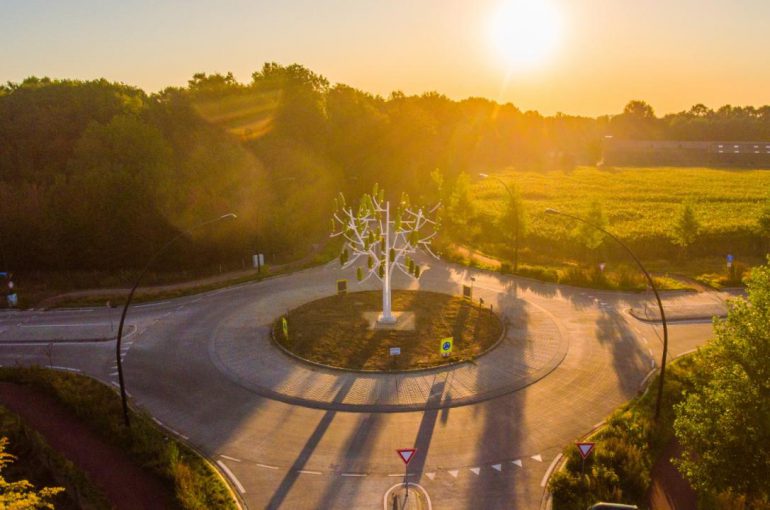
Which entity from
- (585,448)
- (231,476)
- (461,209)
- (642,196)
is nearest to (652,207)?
(642,196)

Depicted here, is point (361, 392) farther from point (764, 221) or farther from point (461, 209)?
point (764, 221)

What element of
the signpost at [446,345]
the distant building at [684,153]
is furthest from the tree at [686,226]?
the distant building at [684,153]

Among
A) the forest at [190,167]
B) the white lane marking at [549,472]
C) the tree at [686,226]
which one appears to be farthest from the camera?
the tree at [686,226]

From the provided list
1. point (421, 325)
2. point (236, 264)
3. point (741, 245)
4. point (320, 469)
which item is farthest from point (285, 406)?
point (741, 245)

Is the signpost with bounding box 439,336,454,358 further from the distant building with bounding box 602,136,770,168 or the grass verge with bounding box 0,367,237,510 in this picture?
the distant building with bounding box 602,136,770,168

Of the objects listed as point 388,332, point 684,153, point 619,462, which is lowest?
point 619,462

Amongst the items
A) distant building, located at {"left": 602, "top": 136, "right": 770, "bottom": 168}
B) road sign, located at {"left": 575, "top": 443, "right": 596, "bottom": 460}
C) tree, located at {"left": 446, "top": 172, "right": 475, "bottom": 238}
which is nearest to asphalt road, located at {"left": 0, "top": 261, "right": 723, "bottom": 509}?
road sign, located at {"left": 575, "top": 443, "right": 596, "bottom": 460}

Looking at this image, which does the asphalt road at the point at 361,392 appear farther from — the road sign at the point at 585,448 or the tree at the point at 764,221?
the tree at the point at 764,221

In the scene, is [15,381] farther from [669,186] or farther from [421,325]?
[669,186]
